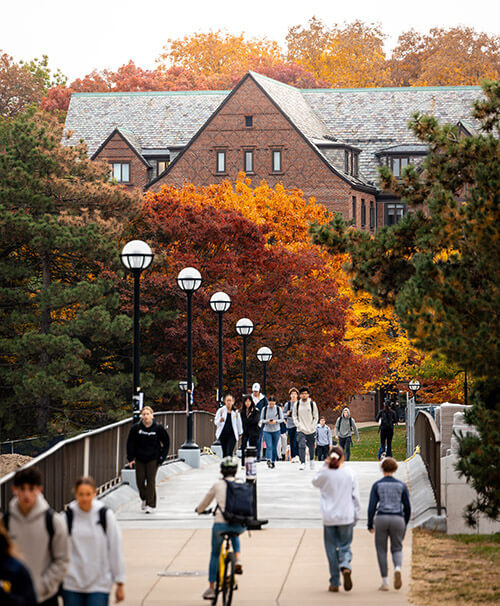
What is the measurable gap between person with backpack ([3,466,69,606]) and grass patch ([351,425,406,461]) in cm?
3866

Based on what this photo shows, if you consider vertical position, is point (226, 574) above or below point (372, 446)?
above

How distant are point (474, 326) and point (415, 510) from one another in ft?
19.0

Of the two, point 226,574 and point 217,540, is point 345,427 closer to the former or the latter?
point 217,540

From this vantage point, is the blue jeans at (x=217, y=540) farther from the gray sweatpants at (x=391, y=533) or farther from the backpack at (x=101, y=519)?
the backpack at (x=101, y=519)

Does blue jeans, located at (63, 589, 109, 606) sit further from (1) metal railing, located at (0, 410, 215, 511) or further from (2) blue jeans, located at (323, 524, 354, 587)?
(2) blue jeans, located at (323, 524, 354, 587)

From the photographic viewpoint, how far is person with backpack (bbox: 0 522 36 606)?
652 centimetres

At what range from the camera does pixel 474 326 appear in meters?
14.2

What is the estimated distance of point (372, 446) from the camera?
5675 cm

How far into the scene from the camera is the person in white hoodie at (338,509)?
12.9 metres

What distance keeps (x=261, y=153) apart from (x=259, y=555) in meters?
59.6

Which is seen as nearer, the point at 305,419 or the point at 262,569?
the point at 262,569

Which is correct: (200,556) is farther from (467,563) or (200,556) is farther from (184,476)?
(184,476)

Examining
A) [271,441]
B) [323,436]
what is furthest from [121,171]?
[271,441]

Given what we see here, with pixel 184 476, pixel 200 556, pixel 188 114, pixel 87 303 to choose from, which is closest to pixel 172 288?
pixel 87 303
